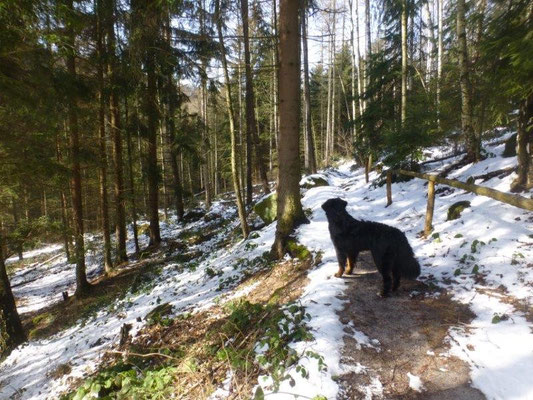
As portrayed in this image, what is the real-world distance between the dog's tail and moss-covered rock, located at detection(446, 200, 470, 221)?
2.76 m

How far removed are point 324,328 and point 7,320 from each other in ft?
30.9

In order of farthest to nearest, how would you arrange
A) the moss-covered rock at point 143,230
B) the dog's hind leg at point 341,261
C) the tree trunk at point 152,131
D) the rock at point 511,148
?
1. the moss-covered rock at point 143,230
2. the tree trunk at point 152,131
3. the rock at point 511,148
4. the dog's hind leg at point 341,261

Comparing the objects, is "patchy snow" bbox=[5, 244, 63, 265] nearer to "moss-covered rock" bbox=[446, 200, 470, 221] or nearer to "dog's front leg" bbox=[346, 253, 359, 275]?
"dog's front leg" bbox=[346, 253, 359, 275]

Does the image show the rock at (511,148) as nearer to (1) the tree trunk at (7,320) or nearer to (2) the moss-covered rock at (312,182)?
(2) the moss-covered rock at (312,182)

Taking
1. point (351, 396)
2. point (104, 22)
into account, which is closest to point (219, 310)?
point (351, 396)

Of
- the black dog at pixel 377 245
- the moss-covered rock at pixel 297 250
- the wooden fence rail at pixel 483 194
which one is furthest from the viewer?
the moss-covered rock at pixel 297 250

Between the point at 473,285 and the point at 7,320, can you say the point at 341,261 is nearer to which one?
the point at 473,285

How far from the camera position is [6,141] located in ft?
22.4

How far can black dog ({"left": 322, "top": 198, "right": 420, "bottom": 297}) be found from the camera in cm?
433

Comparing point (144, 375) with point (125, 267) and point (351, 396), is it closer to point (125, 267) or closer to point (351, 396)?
point (351, 396)

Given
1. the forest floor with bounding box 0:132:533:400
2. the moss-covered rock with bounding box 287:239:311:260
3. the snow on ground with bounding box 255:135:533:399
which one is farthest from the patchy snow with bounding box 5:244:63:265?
the snow on ground with bounding box 255:135:533:399

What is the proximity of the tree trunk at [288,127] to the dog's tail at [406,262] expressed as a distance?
3042 millimetres

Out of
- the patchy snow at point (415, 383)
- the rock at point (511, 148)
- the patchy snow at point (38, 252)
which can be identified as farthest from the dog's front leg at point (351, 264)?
the patchy snow at point (38, 252)

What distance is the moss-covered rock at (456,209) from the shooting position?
645 cm
